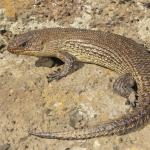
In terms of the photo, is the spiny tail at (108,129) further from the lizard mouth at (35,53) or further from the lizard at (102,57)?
the lizard mouth at (35,53)

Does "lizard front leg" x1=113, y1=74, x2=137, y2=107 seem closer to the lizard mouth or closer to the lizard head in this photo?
the lizard mouth

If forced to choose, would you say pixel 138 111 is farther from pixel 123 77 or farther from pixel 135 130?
pixel 123 77

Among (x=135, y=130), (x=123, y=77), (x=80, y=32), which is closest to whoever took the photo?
(x=135, y=130)

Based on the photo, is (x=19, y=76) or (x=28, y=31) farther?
(x=28, y=31)

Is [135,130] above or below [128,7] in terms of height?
below

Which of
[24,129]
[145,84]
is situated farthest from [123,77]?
[24,129]

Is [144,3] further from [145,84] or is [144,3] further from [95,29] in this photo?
[145,84]

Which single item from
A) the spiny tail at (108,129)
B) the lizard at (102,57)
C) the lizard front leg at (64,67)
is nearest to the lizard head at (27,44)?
the lizard at (102,57)

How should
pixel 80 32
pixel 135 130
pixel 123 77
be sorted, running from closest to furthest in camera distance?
pixel 135 130, pixel 123 77, pixel 80 32
